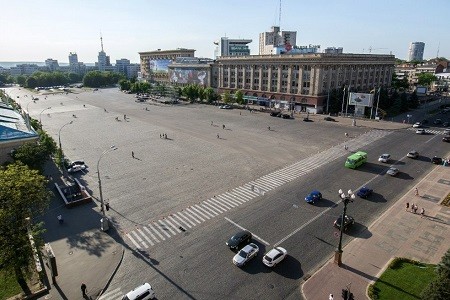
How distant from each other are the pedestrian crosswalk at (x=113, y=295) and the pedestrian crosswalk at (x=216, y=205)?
19.1 ft

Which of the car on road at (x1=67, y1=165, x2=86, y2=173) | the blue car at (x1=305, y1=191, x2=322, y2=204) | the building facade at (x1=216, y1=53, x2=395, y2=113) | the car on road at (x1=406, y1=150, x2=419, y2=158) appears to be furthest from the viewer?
the building facade at (x1=216, y1=53, x2=395, y2=113)

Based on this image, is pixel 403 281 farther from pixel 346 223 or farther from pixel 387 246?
pixel 346 223

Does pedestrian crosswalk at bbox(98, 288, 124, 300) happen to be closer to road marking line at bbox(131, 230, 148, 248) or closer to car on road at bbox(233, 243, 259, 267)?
road marking line at bbox(131, 230, 148, 248)

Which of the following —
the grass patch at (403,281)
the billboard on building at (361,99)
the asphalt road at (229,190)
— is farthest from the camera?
the billboard on building at (361,99)

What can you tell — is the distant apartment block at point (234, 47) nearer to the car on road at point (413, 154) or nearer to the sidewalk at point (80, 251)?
the car on road at point (413, 154)

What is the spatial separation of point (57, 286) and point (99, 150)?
42.7 meters

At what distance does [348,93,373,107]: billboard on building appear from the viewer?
91.1 meters

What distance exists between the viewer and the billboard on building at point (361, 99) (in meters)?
91.1

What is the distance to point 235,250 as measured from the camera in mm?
29953

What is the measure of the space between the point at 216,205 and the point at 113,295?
57.2 ft

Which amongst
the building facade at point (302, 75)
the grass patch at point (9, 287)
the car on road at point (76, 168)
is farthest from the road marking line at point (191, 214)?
the building facade at point (302, 75)

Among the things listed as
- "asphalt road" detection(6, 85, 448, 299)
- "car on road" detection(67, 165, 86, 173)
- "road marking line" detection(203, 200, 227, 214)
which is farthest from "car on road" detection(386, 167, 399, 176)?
"car on road" detection(67, 165, 86, 173)

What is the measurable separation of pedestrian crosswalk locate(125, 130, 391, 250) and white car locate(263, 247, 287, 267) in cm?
1015

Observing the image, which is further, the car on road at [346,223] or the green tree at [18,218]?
the car on road at [346,223]
